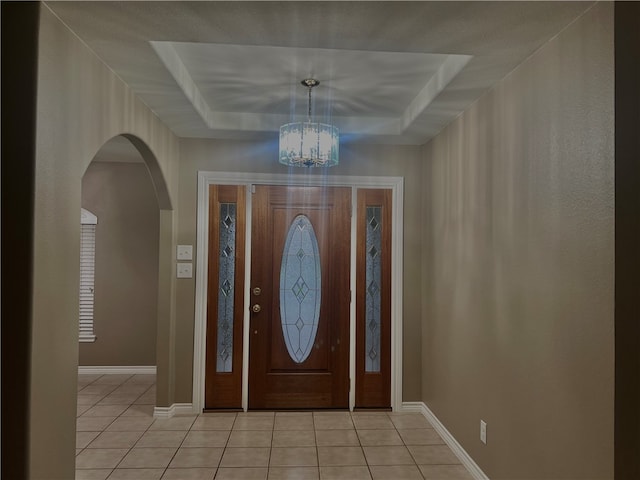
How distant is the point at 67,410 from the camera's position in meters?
1.97

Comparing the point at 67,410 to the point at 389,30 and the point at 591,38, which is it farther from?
the point at 591,38

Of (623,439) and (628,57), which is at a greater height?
(628,57)

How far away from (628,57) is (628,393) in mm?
1120

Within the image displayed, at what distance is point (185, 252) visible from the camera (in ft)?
12.3

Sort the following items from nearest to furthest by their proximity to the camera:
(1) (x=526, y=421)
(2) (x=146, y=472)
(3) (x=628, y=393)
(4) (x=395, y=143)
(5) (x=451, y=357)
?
1. (3) (x=628, y=393)
2. (1) (x=526, y=421)
3. (2) (x=146, y=472)
4. (5) (x=451, y=357)
5. (4) (x=395, y=143)

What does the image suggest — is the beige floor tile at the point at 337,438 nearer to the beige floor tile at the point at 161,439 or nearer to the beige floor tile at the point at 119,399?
the beige floor tile at the point at 161,439

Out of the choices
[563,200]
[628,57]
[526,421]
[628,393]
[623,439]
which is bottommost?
[526,421]

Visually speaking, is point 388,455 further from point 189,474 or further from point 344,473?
point 189,474

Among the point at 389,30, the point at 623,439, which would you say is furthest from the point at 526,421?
the point at 389,30

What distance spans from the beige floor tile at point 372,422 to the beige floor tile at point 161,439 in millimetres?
1389

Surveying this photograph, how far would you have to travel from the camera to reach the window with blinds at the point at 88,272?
492cm

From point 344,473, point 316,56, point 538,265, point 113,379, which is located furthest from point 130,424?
point 538,265

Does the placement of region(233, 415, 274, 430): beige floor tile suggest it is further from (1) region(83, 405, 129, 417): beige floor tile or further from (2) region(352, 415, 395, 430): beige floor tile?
(1) region(83, 405, 129, 417): beige floor tile

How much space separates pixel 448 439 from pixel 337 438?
82 centimetres
